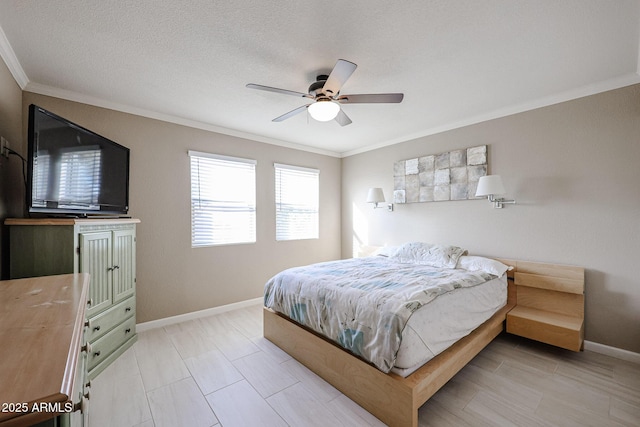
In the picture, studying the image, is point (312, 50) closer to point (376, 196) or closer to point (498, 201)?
point (376, 196)

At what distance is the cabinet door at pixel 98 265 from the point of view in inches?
80.0

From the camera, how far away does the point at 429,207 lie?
Answer: 3.85 metres

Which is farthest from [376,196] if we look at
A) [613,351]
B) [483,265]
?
[613,351]

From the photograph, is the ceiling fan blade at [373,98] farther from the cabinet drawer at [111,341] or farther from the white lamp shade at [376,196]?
the cabinet drawer at [111,341]

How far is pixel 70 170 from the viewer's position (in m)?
2.10

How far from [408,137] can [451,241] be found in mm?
1683

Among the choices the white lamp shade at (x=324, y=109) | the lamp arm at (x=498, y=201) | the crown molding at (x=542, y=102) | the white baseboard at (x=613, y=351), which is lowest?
the white baseboard at (x=613, y=351)

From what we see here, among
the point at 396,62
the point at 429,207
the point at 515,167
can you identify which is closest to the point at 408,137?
the point at 429,207

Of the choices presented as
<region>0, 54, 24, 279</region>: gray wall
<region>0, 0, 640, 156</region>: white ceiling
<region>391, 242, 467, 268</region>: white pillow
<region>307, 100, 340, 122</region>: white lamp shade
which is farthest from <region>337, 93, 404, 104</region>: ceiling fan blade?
<region>0, 54, 24, 279</region>: gray wall

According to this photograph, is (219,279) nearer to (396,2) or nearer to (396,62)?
(396,62)

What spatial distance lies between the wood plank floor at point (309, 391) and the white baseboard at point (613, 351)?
72mm

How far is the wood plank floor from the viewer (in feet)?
5.73

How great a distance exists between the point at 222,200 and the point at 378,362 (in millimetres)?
2903

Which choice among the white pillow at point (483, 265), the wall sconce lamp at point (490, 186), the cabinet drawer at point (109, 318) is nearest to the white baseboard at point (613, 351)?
the white pillow at point (483, 265)
